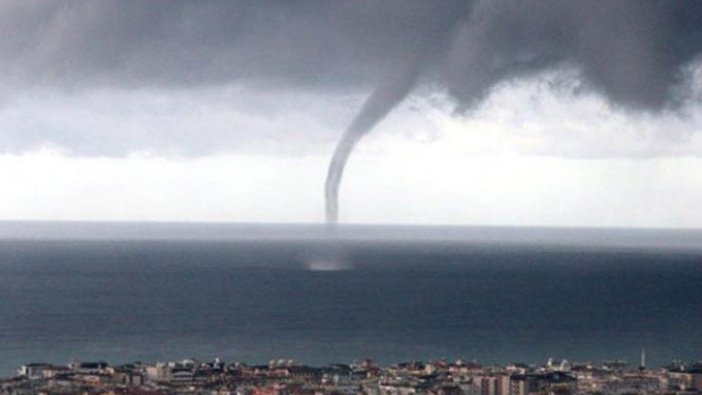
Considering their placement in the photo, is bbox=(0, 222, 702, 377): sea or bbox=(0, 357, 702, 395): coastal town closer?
bbox=(0, 357, 702, 395): coastal town

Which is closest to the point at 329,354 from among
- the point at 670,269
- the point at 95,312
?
the point at 95,312

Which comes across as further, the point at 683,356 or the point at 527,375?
the point at 683,356

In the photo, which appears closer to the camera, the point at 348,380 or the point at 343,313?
the point at 348,380

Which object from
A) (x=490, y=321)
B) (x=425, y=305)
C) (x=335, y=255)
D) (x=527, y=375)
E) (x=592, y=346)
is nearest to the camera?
(x=527, y=375)

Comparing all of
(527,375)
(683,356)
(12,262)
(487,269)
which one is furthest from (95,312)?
(12,262)

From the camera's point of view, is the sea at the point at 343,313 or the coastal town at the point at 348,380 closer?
the coastal town at the point at 348,380

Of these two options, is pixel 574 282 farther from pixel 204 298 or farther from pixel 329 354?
Answer: pixel 329 354

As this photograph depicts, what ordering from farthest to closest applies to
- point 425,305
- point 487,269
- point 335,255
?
point 335,255, point 487,269, point 425,305
